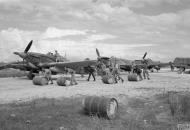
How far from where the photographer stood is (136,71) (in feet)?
105

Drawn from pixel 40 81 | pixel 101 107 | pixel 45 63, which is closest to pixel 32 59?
pixel 45 63

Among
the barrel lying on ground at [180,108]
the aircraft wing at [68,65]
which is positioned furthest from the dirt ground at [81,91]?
the aircraft wing at [68,65]

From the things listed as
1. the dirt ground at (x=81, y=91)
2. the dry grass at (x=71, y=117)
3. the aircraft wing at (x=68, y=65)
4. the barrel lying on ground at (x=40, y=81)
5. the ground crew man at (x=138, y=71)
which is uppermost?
the aircraft wing at (x=68, y=65)

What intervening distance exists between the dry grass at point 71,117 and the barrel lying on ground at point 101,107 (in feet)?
0.76

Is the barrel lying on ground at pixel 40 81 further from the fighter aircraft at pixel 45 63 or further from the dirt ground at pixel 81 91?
the fighter aircraft at pixel 45 63

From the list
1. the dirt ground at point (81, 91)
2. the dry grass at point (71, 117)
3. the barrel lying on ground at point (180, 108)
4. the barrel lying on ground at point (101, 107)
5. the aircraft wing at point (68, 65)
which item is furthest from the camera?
the aircraft wing at point (68, 65)

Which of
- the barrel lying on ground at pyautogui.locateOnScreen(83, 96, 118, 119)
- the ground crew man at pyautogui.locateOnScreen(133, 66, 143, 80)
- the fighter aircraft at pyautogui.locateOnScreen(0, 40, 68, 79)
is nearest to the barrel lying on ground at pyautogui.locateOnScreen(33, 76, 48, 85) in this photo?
the fighter aircraft at pyautogui.locateOnScreen(0, 40, 68, 79)

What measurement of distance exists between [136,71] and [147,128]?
2262 cm

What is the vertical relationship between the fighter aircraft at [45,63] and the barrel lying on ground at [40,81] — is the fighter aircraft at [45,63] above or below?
above

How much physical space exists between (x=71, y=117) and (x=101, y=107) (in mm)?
1365

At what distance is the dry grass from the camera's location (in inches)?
367

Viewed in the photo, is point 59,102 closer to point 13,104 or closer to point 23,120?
point 13,104

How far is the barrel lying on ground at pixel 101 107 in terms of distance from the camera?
33.8 feet

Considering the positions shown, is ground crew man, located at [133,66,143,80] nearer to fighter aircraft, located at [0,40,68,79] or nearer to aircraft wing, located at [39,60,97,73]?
aircraft wing, located at [39,60,97,73]
